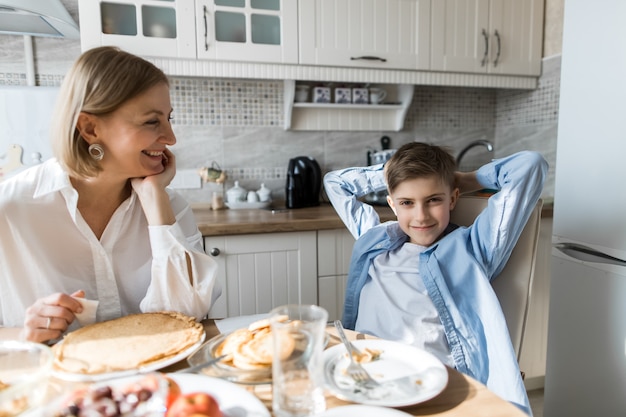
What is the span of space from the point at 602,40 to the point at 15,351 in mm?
1676

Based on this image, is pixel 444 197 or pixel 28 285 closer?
pixel 28 285

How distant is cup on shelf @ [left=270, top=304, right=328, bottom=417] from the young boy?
616mm

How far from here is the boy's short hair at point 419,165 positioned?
4.17 ft

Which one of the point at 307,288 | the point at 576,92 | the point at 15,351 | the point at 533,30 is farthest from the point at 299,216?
the point at 533,30

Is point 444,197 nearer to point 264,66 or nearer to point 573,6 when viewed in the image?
point 573,6

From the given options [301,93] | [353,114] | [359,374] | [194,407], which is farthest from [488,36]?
[194,407]

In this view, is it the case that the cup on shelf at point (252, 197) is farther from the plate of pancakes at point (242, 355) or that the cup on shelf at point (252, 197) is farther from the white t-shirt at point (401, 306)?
the plate of pancakes at point (242, 355)

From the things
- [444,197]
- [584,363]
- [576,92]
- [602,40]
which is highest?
[602,40]

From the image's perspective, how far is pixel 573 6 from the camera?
1.47 meters

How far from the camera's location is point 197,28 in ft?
6.47

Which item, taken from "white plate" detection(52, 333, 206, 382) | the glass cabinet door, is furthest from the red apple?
the glass cabinet door

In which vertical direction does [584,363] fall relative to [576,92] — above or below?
below

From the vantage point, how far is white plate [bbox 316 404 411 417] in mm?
588

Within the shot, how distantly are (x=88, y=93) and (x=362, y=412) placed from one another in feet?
2.76
